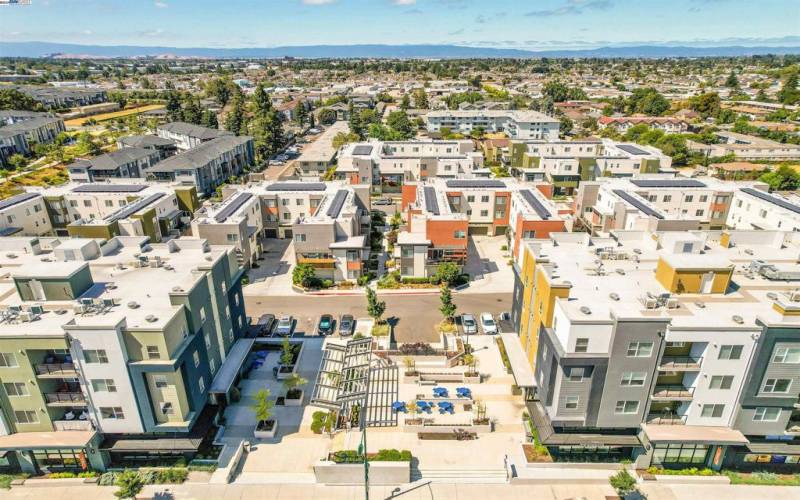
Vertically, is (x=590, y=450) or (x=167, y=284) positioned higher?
(x=167, y=284)

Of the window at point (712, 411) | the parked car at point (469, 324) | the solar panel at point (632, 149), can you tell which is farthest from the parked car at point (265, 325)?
the solar panel at point (632, 149)

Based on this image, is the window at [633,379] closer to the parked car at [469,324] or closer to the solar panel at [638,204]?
the parked car at [469,324]

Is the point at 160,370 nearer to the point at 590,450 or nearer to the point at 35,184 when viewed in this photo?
the point at 590,450

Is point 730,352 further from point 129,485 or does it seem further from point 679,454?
point 129,485

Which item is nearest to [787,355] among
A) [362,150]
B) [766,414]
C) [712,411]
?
[766,414]

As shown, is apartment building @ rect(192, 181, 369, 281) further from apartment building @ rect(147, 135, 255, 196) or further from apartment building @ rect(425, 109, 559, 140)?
apartment building @ rect(425, 109, 559, 140)

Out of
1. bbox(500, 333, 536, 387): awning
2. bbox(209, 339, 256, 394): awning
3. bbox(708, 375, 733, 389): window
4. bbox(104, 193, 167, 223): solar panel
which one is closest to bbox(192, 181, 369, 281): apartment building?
bbox(104, 193, 167, 223): solar panel

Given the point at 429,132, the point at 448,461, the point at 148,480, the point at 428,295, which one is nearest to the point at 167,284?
the point at 148,480
